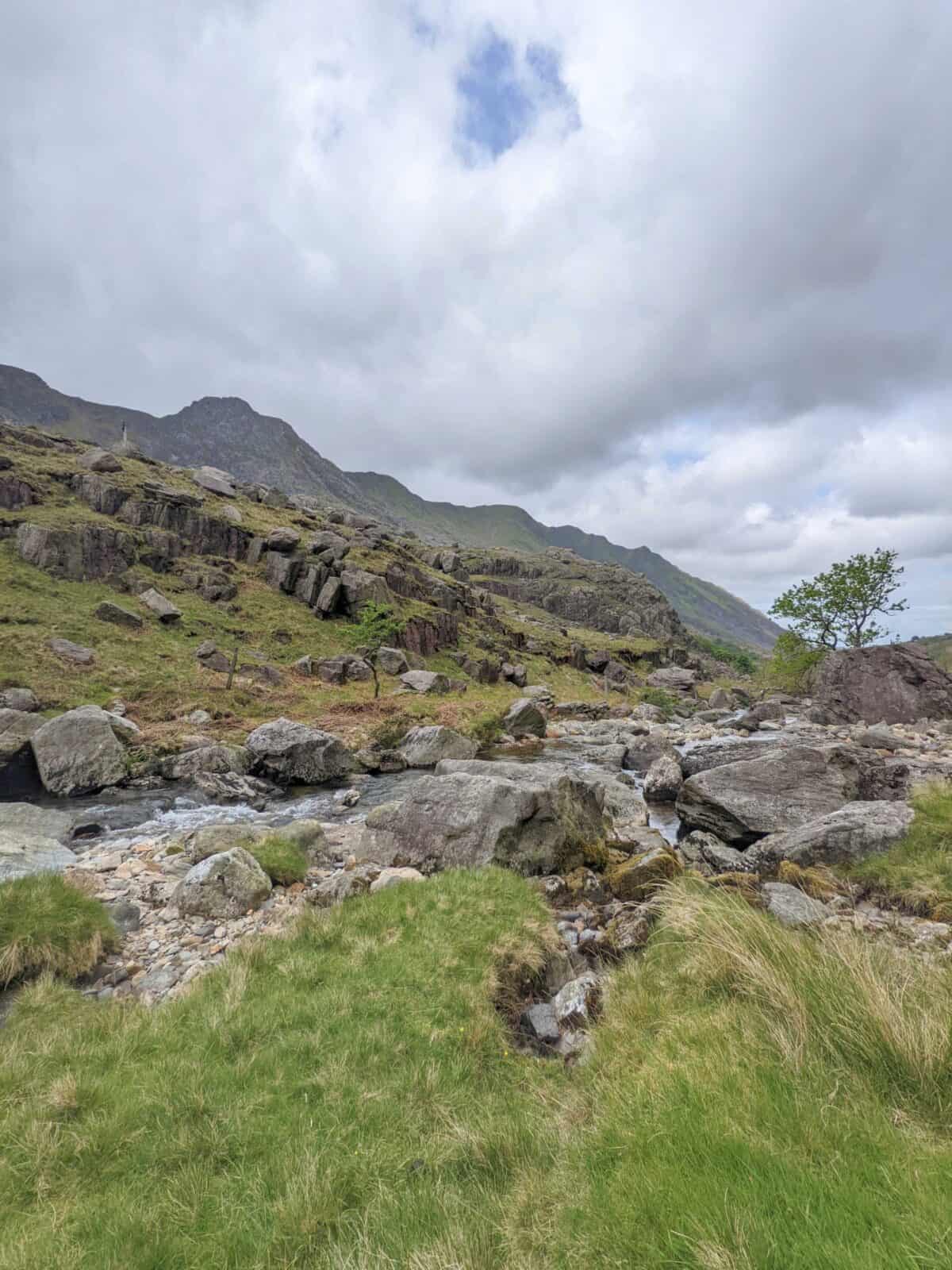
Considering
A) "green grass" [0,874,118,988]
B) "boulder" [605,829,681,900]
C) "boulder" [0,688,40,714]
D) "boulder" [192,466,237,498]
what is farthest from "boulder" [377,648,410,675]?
"boulder" [192,466,237,498]

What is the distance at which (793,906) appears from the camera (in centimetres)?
954

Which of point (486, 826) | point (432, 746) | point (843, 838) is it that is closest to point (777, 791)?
point (843, 838)

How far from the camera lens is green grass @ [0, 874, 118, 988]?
799cm

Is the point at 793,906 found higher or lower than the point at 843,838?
lower

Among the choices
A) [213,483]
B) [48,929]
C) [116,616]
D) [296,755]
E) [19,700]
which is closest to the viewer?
[48,929]

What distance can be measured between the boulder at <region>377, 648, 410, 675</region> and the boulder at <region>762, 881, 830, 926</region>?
150ft

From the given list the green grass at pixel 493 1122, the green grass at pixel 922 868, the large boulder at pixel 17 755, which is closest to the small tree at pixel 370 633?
the large boulder at pixel 17 755

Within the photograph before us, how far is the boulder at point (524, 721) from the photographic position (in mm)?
40188

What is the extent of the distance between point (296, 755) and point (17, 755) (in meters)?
11.2

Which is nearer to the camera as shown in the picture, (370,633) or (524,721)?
(524,721)

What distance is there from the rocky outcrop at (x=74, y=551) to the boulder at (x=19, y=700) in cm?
2614

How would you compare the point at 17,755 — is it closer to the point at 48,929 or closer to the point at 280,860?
the point at 280,860

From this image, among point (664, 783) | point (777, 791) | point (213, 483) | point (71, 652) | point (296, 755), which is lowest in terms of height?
point (296, 755)

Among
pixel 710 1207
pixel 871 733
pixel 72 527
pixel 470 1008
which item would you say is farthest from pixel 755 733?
pixel 72 527
